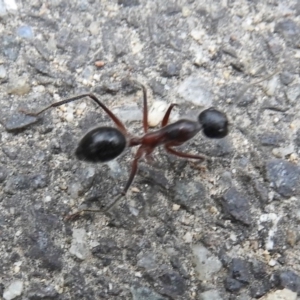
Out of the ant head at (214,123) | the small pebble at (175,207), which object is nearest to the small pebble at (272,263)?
the small pebble at (175,207)

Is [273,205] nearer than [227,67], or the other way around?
[273,205]

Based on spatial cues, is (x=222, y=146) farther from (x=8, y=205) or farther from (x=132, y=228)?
(x=8, y=205)

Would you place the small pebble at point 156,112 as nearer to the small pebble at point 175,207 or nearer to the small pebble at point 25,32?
the small pebble at point 175,207

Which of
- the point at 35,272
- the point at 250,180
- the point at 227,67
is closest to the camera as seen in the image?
the point at 35,272

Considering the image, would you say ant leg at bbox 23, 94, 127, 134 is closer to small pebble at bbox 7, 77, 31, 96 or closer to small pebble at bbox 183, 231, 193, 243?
small pebble at bbox 7, 77, 31, 96

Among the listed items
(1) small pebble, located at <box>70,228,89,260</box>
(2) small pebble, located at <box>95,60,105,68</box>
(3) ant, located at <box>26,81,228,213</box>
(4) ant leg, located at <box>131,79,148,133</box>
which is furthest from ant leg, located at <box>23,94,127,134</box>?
(1) small pebble, located at <box>70,228,89,260</box>

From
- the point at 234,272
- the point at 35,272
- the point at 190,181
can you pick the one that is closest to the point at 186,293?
the point at 234,272

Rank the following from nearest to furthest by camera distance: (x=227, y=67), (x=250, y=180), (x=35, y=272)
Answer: (x=35, y=272)
(x=250, y=180)
(x=227, y=67)
